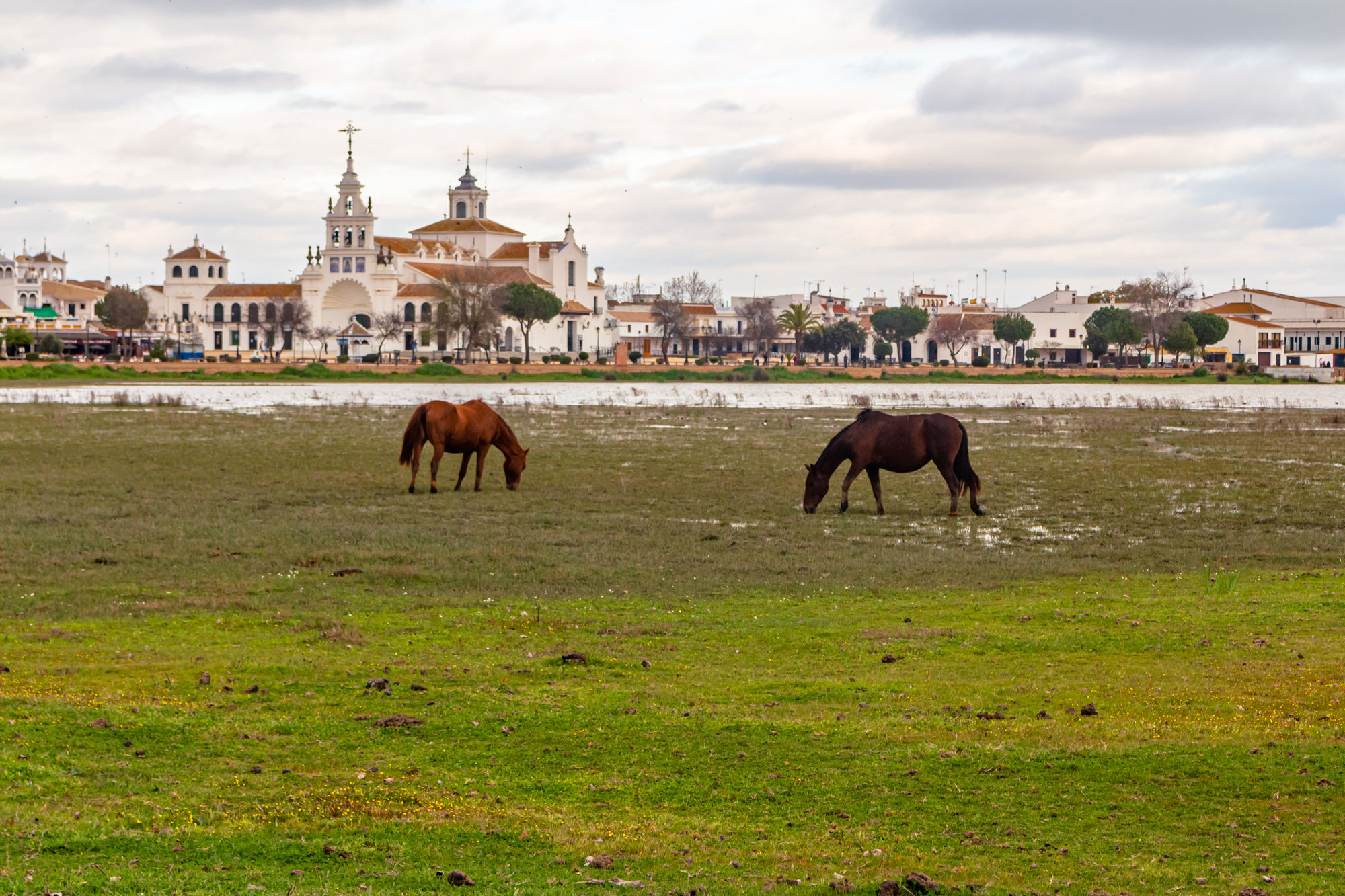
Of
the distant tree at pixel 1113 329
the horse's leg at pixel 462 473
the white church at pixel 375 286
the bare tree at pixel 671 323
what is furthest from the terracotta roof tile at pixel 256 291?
the horse's leg at pixel 462 473

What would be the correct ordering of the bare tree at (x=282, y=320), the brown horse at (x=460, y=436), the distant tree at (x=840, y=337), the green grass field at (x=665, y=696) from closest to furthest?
1. the green grass field at (x=665, y=696)
2. the brown horse at (x=460, y=436)
3. the bare tree at (x=282, y=320)
4. the distant tree at (x=840, y=337)

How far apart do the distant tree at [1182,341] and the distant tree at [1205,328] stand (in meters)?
5.25

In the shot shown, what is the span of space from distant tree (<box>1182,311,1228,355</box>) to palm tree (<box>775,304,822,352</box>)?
45865 millimetres

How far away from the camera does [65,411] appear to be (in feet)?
174

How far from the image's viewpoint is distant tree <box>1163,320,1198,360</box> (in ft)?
476

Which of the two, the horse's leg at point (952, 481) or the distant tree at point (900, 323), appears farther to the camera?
the distant tree at point (900, 323)

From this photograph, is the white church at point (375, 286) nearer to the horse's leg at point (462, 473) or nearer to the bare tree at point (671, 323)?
the bare tree at point (671, 323)

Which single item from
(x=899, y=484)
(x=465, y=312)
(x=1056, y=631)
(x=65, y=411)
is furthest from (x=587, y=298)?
(x=1056, y=631)

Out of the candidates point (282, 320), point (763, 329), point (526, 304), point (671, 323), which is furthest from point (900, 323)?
point (282, 320)

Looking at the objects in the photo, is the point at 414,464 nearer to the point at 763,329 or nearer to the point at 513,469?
the point at 513,469

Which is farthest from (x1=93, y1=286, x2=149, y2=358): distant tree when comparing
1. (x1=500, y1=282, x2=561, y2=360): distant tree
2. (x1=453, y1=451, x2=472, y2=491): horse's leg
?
(x1=453, y1=451, x2=472, y2=491): horse's leg

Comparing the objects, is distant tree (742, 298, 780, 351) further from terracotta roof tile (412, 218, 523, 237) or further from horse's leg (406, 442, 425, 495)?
horse's leg (406, 442, 425, 495)

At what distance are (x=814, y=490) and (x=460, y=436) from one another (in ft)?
23.0

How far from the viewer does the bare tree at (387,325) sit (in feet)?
516
